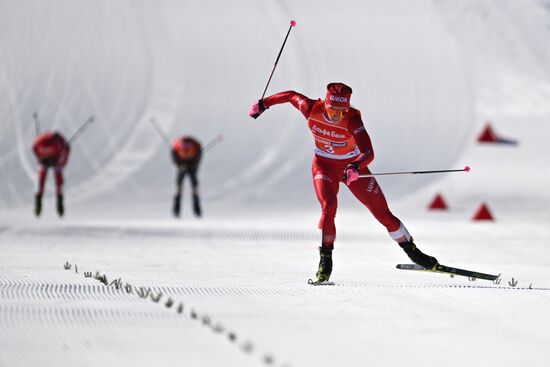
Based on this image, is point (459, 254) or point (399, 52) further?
point (399, 52)

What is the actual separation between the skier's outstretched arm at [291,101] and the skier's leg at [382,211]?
0.63m

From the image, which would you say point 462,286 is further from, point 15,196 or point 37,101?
point 37,101

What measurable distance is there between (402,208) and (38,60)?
806 cm

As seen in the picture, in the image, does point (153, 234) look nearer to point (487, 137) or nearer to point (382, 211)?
point (382, 211)

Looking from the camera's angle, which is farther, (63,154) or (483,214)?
(483,214)

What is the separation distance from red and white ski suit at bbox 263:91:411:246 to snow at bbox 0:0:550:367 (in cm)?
47

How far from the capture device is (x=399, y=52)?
23.4 metres

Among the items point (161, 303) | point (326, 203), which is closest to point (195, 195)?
point (326, 203)

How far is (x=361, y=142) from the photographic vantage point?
784 cm

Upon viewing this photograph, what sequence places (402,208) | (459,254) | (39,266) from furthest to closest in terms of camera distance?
(402,208) → (459,254) → (39,266)

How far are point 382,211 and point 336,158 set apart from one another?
494mm

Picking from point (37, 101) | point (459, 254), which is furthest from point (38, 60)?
point (459, 254)

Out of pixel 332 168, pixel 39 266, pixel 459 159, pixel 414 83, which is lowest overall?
pixel 39 266

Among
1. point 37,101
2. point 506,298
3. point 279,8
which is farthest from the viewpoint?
point 279,8
